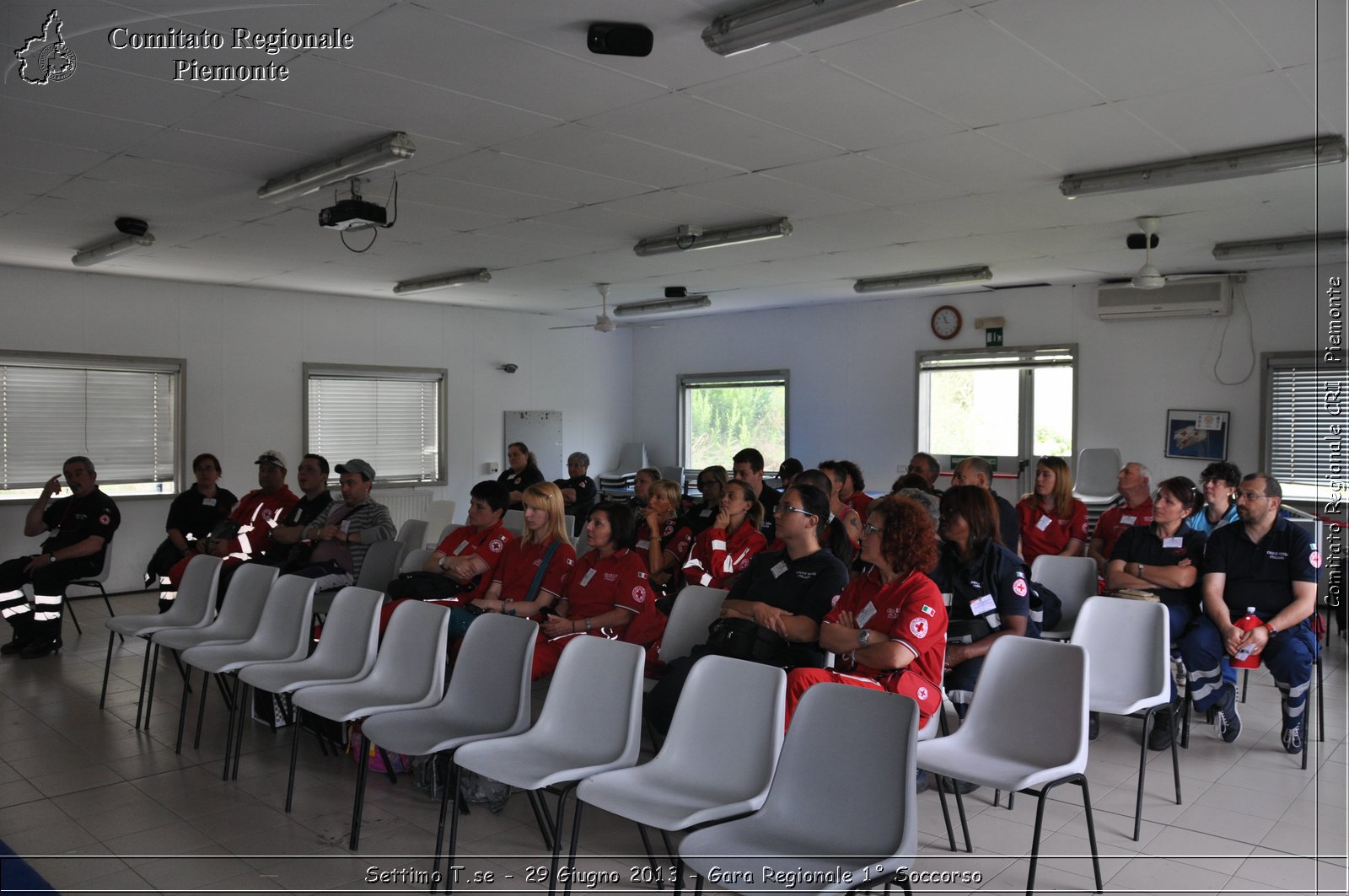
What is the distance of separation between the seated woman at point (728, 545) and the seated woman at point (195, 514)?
422cm

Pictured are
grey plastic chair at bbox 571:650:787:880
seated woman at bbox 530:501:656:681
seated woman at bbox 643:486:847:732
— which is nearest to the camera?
grey plastic chair at bbox 571:650:787:880

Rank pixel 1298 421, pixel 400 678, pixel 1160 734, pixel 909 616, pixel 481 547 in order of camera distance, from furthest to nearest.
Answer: pixel 1298 421
pixel 481 547
pixel 1160 734
pixel 400 678
pixel 909 616

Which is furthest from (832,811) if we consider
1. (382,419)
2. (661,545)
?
(382,419)

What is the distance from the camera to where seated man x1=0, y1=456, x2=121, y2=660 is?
6797 mm

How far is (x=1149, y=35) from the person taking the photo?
141 inches

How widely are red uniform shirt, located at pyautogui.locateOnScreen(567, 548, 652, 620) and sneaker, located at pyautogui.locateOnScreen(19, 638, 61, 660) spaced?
4.55 meters

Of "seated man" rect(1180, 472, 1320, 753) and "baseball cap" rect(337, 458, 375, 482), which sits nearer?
"seated man" rect(1180, 472, 1320, 753)

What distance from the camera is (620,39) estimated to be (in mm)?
3506

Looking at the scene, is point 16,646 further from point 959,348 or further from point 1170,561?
point 959,348

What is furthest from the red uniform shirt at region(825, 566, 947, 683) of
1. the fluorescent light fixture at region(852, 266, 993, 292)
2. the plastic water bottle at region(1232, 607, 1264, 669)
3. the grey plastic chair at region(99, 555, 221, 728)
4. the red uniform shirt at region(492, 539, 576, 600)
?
the fluorescent light fixture at region(852, 266, 993, 292)

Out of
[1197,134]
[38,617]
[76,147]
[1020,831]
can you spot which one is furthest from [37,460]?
[1197,134]

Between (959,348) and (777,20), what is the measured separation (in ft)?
25.3

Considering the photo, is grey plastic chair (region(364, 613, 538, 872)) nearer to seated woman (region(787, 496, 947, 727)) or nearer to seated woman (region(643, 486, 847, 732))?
seated woman (region(643, 486, 847, 732))

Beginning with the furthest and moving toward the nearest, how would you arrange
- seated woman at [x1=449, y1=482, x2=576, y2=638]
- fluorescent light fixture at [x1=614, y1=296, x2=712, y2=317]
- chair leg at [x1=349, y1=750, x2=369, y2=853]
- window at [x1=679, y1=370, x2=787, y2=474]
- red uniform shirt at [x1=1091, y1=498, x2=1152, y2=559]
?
window at [x1=679, y1=370, x2=787, y2=474] < fluorescent light fixture at [x1=614, y1=296, x2=712, y2=317] < red uniform shirt at [x1=1091, y1=498, x2=1152, y2=559] < seated woman at [x1=449, y1=482, x2=576, y2=638] < chair leg at [x1=349, y1=750, x2=369, y2=853]
